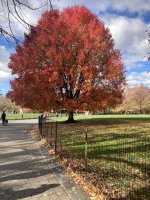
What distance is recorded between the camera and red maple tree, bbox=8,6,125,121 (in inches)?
1216

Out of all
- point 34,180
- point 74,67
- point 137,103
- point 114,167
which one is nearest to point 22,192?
point 34,180

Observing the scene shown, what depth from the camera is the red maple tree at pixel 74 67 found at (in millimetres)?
30891

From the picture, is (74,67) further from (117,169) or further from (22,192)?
(22,192)

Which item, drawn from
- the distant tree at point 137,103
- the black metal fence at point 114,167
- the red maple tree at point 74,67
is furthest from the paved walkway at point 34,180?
the distant tree at point 137,103

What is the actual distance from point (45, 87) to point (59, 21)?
5.34 metres

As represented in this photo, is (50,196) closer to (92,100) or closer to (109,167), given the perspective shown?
(109,167)

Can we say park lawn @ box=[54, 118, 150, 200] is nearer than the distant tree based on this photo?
Yes

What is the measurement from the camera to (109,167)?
1142cm

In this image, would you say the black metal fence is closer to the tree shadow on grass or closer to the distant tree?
the tree shadow on grass

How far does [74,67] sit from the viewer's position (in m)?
31.4

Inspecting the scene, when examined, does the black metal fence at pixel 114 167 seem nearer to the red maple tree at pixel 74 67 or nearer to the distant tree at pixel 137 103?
the red maple tree at pixel 74 67

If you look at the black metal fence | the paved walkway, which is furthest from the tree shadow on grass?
the black metal fence

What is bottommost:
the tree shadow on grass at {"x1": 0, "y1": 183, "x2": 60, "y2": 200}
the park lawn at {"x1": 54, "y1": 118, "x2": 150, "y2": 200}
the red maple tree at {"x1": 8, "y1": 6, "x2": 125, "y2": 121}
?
the tree shadow on grass at {"x1": 0, "y1": 183, "x2": 60, "y2": 200}

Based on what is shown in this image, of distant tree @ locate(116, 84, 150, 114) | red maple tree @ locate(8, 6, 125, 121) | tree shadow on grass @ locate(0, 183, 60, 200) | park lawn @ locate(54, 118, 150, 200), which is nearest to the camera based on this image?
tree shadow on grass @ locate(0, 183, 60, 200)
